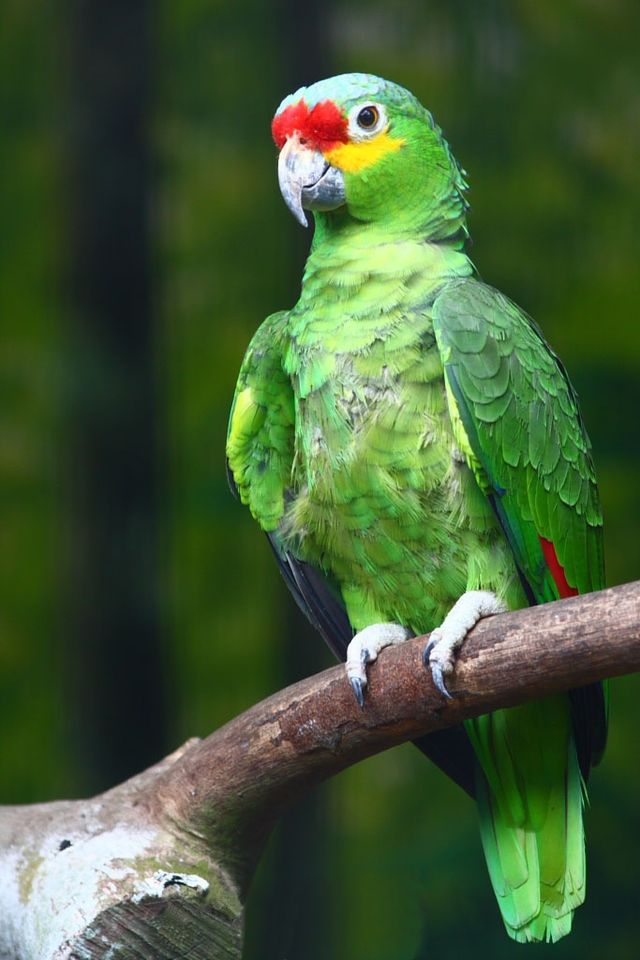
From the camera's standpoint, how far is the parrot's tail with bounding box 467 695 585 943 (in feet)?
4.40

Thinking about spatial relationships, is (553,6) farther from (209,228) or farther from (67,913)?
(67,913)

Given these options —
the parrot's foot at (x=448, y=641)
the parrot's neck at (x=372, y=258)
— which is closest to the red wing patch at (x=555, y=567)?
the parrot's foot at (x=448, y=641)

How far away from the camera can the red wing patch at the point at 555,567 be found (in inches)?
52.4

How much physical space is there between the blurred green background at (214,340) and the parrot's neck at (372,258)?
117 centimetres

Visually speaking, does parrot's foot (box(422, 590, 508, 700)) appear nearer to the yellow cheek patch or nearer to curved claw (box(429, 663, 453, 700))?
curved claw (box(429, 663, 453, 700))

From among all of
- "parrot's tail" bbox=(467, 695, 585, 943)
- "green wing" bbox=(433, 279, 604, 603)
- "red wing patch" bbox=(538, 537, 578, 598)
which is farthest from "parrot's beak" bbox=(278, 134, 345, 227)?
"parrot's tail" bbox=(467, 695, 585, 943)

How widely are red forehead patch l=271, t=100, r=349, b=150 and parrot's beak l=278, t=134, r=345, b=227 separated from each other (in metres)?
0.01

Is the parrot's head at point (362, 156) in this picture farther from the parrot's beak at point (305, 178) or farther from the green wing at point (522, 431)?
the green wing at point (522, 431)

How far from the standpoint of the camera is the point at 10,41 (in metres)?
2.79

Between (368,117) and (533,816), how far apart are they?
0.87 metres

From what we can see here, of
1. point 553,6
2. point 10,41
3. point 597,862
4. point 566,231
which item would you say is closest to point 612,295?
point 566,231

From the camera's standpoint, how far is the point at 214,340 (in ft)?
9.14

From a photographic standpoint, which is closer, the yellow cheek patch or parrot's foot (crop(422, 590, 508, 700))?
parrot's foot (crop(422, 590, 508, 700))

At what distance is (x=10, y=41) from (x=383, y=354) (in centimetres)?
194
